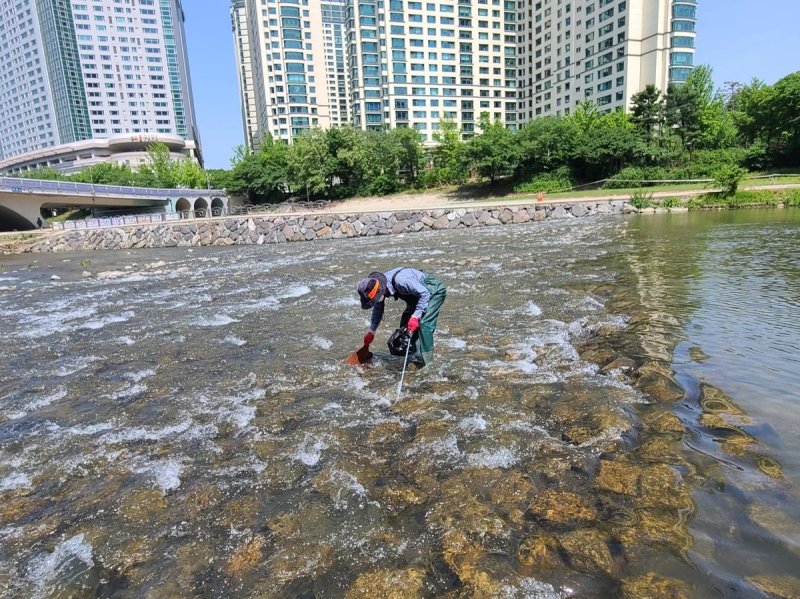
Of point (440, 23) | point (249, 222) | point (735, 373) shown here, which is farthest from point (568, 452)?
point (440, 23)

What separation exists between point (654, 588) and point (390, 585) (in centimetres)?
162

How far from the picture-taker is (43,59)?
495 feet

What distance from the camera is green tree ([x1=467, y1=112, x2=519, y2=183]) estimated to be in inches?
2156

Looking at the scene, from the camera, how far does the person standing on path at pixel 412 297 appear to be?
20.4ft

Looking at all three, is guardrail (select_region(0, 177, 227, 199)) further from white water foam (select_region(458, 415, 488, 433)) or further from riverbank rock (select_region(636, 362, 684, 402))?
riverbank rock (select_region(636, 362, 684, 402))

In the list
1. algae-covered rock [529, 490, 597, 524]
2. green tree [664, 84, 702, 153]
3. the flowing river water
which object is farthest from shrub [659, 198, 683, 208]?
algae-covered rock [529, 490, 597, 524]

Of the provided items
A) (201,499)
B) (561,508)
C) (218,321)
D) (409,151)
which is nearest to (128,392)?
(201,499)

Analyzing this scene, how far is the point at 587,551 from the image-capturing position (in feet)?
10.8

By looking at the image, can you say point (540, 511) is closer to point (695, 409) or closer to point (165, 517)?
point (695, 409)

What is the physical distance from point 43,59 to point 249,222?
16780 centimetres

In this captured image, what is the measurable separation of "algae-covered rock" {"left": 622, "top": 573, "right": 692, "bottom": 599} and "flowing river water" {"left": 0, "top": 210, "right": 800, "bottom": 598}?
0.05 ft

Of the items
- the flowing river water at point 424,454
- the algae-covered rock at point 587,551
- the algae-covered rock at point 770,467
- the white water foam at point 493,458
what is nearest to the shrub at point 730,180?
the flowing river water at point 424,454

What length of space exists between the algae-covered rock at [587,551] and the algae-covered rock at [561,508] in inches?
6.7

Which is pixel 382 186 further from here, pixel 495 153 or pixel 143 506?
pixel 143 506
